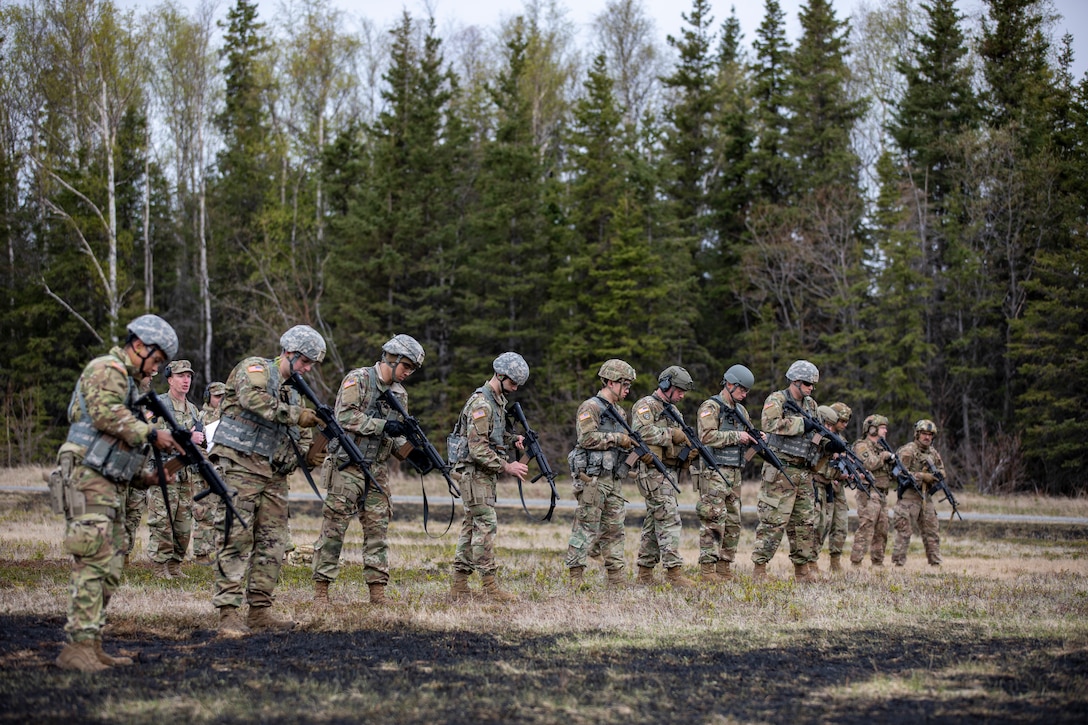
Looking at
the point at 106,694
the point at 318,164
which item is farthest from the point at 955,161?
the point at 106,694

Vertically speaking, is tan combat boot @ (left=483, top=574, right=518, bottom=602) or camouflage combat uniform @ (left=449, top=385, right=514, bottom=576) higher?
camouflage combat uniform @ (left=449, top=385, right=514, bottom=576)

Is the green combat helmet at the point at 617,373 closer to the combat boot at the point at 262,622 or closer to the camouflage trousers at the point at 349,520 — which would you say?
the camouflage trousers at the point at 349,520

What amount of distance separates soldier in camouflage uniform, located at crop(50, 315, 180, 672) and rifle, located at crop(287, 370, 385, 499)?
150 centimetres

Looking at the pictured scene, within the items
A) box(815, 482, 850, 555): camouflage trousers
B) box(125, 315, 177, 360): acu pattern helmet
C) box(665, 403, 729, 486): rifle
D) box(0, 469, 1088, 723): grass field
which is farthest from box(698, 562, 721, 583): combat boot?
box(125, 315, 177, 360): acu pattern helmet

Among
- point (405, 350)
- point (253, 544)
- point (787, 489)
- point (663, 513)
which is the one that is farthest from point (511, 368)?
point (787, 489)

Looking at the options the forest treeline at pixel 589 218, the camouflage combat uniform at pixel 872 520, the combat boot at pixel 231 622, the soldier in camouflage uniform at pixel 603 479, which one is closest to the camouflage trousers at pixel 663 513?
Result: the soldier in camouflage uniform at pixel 603 479

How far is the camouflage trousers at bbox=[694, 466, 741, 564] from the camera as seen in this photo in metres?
12.2

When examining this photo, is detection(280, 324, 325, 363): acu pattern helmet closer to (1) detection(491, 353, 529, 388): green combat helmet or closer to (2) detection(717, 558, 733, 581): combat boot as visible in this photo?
(1) detection(491, 353, 529, 388): green combat helmet

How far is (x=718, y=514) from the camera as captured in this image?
12211mm

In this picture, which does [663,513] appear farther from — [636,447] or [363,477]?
[363,477]

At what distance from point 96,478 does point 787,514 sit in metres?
8.29

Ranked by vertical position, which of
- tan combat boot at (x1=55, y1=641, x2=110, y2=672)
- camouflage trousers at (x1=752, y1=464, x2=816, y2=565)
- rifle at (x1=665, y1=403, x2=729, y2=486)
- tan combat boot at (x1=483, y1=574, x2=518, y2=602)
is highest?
rifle at (x1=665, y1=403, x2=729, y2=486)

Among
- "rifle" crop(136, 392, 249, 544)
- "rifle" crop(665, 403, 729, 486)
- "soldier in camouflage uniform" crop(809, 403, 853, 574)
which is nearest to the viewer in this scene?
"rifle" crop(136, 392, 249, 544)

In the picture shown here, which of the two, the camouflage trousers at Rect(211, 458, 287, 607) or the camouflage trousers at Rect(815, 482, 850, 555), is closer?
the camouflage trousers at Rect(211, 458, 287, 607)
